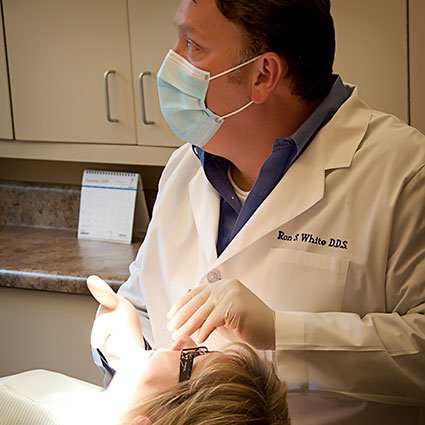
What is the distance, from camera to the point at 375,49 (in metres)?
1.99

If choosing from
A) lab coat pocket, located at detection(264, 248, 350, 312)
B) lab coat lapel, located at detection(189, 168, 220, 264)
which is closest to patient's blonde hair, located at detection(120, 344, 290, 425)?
lab coat pocket, located at detection(264, 248, 350, 312)

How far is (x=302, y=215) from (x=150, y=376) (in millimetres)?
449

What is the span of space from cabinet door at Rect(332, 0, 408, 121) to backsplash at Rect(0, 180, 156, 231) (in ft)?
4.26

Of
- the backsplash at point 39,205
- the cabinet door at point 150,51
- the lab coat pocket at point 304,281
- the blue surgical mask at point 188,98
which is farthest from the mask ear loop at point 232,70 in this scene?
the backsplash at point 39,205

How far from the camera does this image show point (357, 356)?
1.26 meters

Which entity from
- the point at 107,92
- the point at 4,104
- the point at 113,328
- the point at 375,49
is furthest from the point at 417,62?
the point at 4,104

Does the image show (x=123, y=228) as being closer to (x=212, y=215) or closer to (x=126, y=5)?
(x=126, y=5)

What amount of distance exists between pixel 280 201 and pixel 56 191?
1656mm

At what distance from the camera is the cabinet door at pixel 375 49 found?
6.40 feet

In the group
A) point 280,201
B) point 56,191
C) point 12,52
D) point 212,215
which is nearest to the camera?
point 280,201

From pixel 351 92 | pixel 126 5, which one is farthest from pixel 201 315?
pixel 126 5

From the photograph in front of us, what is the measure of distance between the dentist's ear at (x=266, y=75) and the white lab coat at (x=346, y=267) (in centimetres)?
15

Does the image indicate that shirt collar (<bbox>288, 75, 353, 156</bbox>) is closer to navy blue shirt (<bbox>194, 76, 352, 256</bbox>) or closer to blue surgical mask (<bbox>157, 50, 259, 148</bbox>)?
navy blue shirt (<bbox>194, 76, 352, 256</bbox>)

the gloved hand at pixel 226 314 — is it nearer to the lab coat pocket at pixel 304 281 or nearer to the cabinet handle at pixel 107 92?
the lab coat pocket at pixel 304 281
